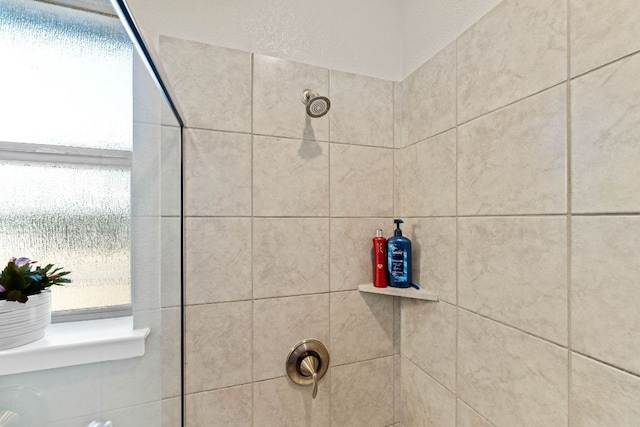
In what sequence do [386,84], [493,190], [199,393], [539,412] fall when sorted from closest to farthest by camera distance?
[539,412], [493,190], [199,393], [386,84]

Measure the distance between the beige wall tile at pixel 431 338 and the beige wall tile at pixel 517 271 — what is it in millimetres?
125

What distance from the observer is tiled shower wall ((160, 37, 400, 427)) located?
0.98 m

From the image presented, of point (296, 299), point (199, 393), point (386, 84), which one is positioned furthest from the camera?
point (386, 84)

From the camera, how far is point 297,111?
3.60ft

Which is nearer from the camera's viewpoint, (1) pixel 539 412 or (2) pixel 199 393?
(1) pixel 539 412

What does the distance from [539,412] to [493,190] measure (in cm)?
56

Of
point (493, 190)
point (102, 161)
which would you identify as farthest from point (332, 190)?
point (102, 161)

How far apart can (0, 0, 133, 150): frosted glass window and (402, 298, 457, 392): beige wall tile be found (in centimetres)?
104

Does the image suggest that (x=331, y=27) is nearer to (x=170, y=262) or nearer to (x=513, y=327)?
(x=170, y=262)

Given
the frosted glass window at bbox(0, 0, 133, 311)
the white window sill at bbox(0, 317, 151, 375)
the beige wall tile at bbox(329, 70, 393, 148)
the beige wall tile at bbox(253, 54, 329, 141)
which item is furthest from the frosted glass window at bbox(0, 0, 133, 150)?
the beige wall tile at bbox(329, 70, 393, 148)

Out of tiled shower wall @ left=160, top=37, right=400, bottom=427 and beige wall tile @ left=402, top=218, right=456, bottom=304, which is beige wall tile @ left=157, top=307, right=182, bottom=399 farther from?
beige wall tile @ left=402, top=218, right=456, bottom=304

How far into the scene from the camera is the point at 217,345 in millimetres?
989

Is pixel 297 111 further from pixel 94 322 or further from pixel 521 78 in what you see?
pixel 94 322

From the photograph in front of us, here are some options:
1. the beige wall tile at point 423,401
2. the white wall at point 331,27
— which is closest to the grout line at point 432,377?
the beige wall tile at point 423,401
